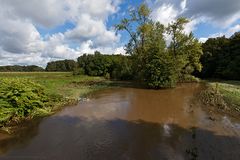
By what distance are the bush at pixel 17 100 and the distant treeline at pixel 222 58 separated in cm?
3400

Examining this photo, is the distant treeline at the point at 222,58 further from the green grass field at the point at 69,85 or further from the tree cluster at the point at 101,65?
the green grass field at the point at 69,85

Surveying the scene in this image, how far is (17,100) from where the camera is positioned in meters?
10.6

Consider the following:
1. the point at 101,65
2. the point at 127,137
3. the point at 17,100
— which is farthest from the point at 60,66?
the point at 127,137

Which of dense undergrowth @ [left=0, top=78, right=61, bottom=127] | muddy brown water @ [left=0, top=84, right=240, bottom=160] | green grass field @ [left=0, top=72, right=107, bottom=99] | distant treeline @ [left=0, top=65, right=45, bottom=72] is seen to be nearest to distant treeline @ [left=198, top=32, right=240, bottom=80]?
green grass field @ [left=0, top=72, right=107, bottom=99]

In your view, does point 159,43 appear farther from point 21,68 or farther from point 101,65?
point 21,68

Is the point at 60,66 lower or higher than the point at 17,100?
higher

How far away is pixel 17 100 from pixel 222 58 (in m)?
39.7

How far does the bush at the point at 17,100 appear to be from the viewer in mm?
10195

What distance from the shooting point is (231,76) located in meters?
37.7

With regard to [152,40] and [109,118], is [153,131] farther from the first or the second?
[152,40]

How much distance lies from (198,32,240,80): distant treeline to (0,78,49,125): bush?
34.0m

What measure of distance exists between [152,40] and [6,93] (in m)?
24.3

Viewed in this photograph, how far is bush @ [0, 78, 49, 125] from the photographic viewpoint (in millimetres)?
10195

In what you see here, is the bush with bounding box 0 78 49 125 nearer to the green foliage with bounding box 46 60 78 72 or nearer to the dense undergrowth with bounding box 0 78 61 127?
the dense undergrowth with bounding box 0 78 61 127
